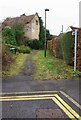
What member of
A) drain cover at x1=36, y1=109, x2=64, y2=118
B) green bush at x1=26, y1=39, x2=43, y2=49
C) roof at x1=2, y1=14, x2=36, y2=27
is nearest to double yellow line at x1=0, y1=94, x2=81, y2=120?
drain cover at x1=36, y1=109, x2=64, y2=118

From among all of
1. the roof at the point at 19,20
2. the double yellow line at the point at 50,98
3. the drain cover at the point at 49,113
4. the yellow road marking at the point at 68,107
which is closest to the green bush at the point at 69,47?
the double yellow line at the point at 50,98

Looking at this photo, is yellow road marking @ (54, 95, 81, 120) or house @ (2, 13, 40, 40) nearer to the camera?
yellow road marking @ (54, 95, 81, 120)

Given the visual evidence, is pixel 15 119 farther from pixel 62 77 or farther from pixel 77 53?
pixel 77 53

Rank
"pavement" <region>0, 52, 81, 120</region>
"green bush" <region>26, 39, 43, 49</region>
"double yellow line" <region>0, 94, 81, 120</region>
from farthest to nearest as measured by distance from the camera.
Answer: "green bush" <region>26, 39, 43, 49</region>, "double yellow line" <region>0, 94, 81, 120</region>, "pavement" <region>0, 52, 81, 120</region>

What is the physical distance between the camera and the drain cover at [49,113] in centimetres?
626

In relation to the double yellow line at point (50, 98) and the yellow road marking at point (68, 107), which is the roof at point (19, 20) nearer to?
the double yellow line at point (50, 98)

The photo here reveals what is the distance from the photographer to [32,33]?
175 feet

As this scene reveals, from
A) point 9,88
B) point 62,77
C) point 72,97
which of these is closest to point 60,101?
point 72,97

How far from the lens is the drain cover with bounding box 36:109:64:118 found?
6.26 meters

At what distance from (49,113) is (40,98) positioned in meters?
1.71

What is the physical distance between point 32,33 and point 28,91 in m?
44.5

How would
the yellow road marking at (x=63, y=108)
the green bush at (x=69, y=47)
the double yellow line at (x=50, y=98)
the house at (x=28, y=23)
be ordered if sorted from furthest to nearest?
1. the house at (x=28, y=23)
2. the green bush at (x=69, y=47)
3. the double yellow line at (x=50, y=98)
4. the yellow road marking at (x=63, y=108)

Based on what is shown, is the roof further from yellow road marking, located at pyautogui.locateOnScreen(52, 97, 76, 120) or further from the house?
yellow road marking, located at pyautogui.locateOnScreen(52, 97, 76, 120)

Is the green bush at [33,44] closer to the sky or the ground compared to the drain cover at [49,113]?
closer to the sky
